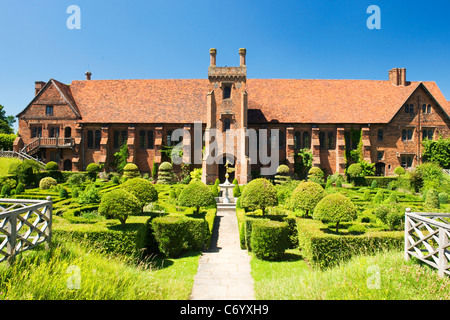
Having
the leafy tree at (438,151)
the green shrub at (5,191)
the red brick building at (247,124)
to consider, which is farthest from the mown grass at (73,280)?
the leafy tree at (438,151)

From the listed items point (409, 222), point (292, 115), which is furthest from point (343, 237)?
point (292, 115)

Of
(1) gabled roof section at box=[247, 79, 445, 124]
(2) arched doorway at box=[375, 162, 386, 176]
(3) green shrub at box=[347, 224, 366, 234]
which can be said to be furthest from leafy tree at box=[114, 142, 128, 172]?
(2) arched doorway at box=[375, 162, 386, 176]

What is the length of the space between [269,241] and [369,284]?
5.04m

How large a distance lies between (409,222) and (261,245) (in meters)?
5.47

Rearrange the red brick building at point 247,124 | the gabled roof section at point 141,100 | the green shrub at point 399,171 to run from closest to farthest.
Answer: the green shrub at point 399,171, the red brick building at point 247,124, the gabled roof section at point 141,100

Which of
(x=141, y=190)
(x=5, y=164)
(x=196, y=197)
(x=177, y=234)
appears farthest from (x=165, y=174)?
(x=177, y=234)

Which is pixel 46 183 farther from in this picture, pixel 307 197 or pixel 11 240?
pixel 307 197

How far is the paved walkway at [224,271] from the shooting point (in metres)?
8.70

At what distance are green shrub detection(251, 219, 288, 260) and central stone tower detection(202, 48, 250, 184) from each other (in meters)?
19.8

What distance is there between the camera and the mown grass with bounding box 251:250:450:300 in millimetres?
6789

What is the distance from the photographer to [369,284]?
712 cm

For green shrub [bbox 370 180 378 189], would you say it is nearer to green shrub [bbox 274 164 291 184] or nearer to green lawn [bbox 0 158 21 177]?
green shrub [bbox 274 164 291 184]

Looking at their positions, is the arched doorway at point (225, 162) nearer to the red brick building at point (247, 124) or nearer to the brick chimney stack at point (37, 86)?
the red brick building at point (247, 124)

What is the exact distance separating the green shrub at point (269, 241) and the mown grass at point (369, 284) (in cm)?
198
